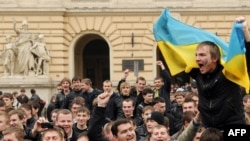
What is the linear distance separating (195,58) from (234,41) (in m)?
0.50

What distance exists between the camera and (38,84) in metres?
29.7

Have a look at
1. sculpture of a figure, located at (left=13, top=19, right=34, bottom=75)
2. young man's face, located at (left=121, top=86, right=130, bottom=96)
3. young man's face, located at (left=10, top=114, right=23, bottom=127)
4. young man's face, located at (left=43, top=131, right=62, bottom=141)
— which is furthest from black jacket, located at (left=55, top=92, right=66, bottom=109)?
sculpture of a figure, located at (left=13, top=19, right=34, bottom=75)

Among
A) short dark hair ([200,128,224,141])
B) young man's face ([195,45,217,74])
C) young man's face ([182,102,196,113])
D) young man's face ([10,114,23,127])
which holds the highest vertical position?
young man's face ([195,45,217,74])

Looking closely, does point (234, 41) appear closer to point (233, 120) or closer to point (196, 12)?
point (233, 120)

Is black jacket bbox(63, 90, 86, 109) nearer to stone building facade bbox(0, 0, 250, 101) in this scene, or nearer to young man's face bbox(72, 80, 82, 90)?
young man's face bbox(72, 80, 82, 90)

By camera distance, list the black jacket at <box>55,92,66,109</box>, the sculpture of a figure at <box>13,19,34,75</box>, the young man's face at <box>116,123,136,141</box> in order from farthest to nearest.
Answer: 1. the sculpture of a figure at <box>13,19,34,75</box>
2. the black jacket at <box>55,92,66,109</box>
3. the young man's face at <box>116,123,136,141</box>

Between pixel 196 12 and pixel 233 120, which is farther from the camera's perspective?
pixel 196 12

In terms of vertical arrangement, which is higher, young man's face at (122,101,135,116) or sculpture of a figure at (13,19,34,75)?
sculpture of a figure at (13,19,34,75)

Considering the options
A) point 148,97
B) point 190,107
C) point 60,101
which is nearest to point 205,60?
point 190,107

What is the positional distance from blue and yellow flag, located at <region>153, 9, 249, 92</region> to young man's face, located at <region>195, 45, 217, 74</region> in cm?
12

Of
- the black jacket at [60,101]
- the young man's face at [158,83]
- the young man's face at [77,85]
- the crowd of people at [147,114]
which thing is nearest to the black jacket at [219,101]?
the crowd of people at [147,114]

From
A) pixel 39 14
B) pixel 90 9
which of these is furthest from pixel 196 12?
pixel 39 14

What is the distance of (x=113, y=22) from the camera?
35312mm

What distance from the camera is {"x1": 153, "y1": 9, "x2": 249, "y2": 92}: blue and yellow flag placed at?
259 inches
